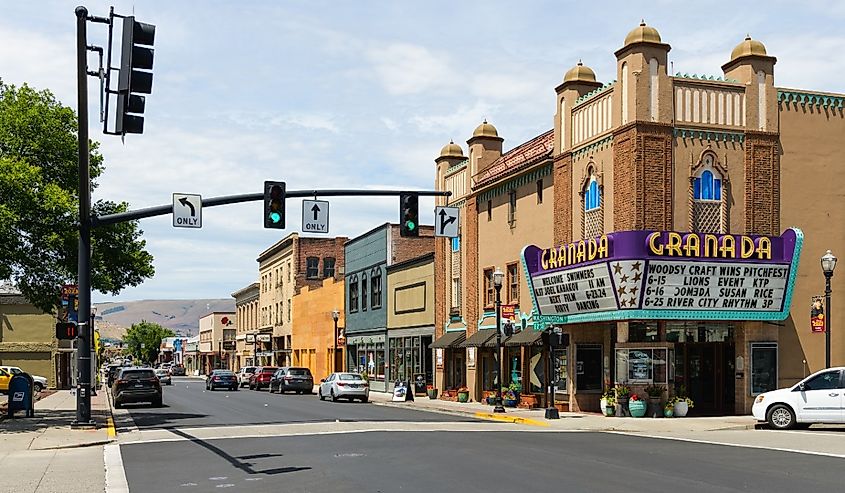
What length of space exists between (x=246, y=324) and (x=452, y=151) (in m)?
64.7

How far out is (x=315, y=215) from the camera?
2339cm

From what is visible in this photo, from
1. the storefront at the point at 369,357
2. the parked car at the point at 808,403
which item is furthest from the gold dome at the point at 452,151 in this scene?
the parked car at the point at 808,403

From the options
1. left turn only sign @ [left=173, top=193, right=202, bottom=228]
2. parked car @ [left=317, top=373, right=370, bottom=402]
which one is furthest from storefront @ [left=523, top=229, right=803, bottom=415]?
parked car @ [left=317, top=373, right=370, bottom=402]

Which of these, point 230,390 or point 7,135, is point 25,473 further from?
point 230,390

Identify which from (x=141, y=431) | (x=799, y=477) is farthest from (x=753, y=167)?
(x=141, y=431)

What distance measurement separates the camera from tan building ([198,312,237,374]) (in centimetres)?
11689

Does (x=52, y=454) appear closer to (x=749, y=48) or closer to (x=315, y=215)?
(x=315, y=215)

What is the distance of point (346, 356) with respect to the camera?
6450 cm

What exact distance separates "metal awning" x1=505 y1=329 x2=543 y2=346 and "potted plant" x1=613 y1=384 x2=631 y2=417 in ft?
14.9

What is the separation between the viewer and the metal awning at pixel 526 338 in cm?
3434

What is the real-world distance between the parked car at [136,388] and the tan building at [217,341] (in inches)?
2876

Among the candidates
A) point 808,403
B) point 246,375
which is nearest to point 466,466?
point 808,403

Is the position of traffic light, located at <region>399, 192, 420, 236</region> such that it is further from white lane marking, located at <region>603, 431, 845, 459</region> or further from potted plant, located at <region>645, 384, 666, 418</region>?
potted plant, located at <region>645, 384, 666, 418</region>

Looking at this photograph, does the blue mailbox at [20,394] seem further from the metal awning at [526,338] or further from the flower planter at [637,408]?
the flower planter at [637,408]
